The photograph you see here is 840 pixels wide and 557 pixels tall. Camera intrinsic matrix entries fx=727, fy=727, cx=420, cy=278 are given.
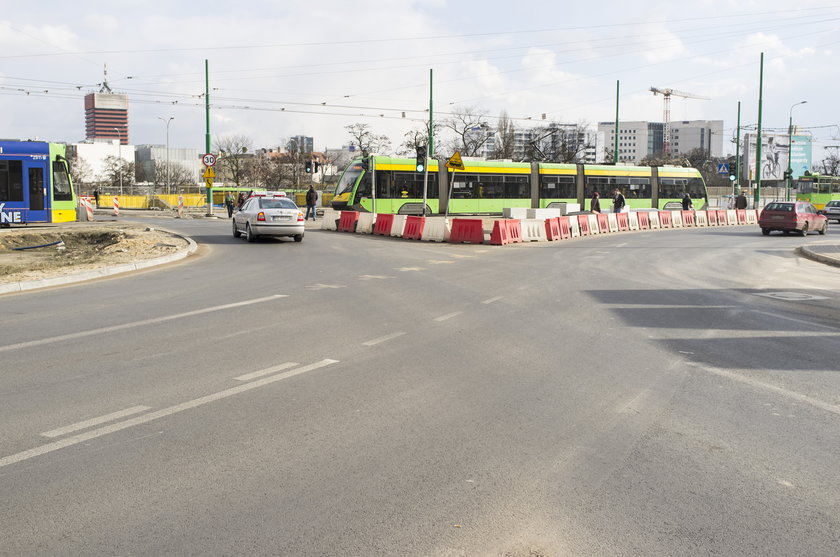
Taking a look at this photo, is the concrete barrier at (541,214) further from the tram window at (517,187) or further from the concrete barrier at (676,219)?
the concrete barrier at (676,219)

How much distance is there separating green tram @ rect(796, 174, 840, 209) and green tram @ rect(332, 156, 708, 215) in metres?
15.0

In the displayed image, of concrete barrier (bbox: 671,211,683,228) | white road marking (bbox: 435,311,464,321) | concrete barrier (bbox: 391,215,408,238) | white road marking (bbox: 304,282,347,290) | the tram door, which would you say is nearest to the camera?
white road marking (bbox: 435,311,464,321)

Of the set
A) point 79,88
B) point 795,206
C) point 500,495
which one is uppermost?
point 79,88

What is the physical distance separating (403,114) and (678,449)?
4770 cm

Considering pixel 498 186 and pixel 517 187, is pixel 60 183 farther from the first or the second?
pixel 517 187

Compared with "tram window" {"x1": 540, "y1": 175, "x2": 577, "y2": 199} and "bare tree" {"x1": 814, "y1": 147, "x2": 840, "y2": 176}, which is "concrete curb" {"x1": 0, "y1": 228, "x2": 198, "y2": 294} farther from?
"bare tree" {"x1": 814, "y1": 147, "x2": 840, "y2": 176}

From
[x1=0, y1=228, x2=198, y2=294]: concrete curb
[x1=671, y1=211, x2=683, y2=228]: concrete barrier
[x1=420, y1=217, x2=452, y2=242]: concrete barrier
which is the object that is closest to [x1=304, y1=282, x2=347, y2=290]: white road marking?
[x1=0, y1=228, x2=198, y2=294]: concrete curb

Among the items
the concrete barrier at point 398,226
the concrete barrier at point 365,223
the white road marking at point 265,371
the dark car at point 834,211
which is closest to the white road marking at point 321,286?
the white road marking at point 265,371

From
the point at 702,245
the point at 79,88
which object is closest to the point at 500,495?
the point at 702,245

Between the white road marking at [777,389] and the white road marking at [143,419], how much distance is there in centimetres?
406

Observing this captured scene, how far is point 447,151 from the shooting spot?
9056 cm

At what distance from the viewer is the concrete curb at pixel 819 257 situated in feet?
66.3

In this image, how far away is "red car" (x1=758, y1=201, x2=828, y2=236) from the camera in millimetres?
32562

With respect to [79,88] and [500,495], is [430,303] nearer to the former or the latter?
[500,495]
